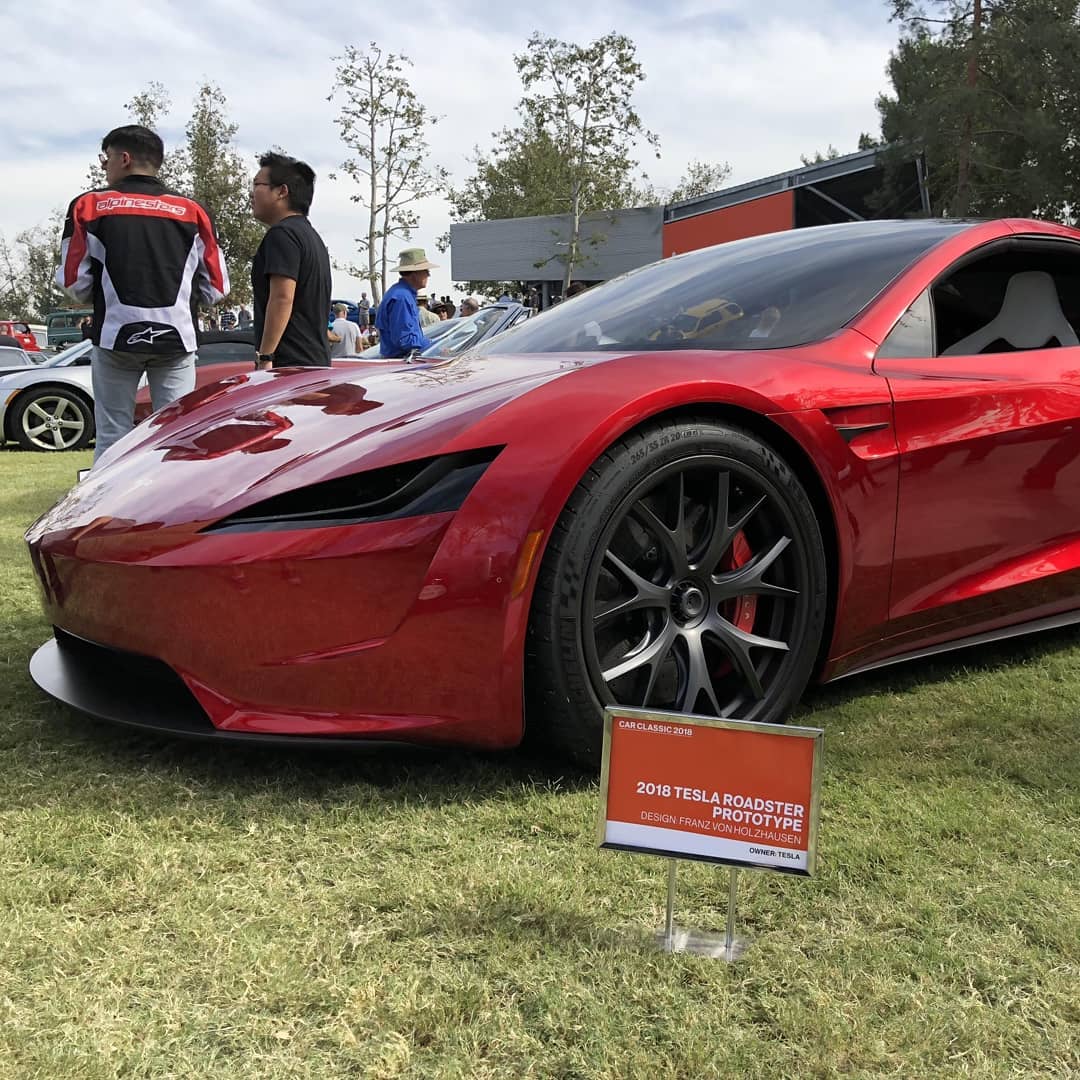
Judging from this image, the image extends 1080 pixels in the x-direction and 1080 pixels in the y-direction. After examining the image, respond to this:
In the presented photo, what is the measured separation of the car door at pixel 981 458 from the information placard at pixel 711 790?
1.02 metres

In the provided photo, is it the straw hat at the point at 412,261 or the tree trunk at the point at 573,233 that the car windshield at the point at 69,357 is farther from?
the tree trunk at the point at 573,233

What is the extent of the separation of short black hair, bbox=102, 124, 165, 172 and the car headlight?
2.89 meters

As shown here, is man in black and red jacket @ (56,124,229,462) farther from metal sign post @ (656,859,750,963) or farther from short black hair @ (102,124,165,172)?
metal sign post @ (656,859,750,963)

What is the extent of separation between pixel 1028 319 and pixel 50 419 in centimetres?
864

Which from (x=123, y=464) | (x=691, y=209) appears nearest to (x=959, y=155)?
(x=691, y=209)

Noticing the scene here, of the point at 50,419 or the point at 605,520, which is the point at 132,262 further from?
the point at 50,419

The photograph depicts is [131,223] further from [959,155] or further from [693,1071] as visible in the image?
[959,155]

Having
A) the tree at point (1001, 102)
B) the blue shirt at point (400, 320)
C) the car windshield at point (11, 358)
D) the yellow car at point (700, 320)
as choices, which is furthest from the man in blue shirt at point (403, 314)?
the tree at point (1001, 102)

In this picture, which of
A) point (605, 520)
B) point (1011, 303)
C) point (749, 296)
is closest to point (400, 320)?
point (749, 296)

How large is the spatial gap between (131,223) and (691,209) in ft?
106

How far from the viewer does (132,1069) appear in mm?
1214

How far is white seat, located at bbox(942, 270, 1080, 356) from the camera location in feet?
8.89

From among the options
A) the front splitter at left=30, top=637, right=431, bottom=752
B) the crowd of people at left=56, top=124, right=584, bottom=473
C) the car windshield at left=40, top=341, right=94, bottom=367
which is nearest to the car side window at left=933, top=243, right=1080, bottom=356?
the front splitter at left=30, top=637, right=431, bottom=752

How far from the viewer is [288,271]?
4.06 m
